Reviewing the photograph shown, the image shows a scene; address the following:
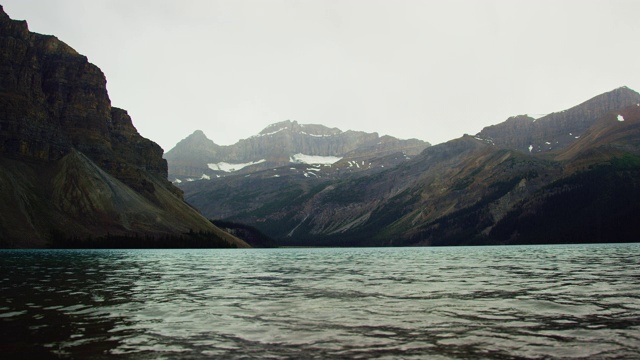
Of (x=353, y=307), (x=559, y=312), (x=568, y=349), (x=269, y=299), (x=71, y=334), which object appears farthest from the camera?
(x=269, y=299)

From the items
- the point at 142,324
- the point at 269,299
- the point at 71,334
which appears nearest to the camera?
the point at 71,334

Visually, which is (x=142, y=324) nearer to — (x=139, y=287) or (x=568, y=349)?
(x=568, y=349)

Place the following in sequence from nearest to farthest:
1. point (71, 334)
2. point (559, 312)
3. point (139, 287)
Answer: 1. point (71, 334)
2. point (559, 312)
3. point (139, 287)

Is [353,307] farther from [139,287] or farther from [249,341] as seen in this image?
[139,287]

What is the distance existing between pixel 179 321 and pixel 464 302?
59.0 feet

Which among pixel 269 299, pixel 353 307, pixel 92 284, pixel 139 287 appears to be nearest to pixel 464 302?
pixel 353 307

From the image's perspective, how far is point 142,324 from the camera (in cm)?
2525

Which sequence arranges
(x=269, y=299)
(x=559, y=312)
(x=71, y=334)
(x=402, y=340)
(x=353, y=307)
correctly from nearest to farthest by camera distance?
(x=402, y=340), (x=71, y=334), (x=559, y=312), (x=353, y=307), (x=269, y=299)

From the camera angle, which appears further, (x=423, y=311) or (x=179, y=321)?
(x=423, y=311)

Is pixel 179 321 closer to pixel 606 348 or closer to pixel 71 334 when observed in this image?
pixel 71 334

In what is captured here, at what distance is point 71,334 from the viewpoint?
71.3 ft

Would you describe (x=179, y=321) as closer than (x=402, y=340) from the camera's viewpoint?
No

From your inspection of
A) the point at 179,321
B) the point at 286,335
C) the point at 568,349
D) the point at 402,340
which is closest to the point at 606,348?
the point at 568,349

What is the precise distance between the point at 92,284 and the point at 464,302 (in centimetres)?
3439
